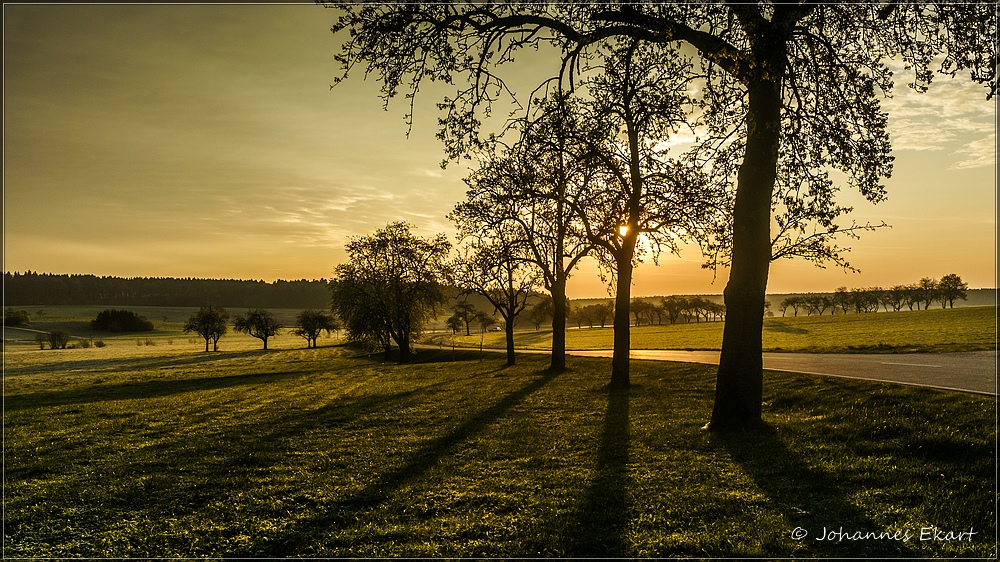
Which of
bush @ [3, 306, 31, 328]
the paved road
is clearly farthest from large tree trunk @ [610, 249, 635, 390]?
bush @ [3, 306, 31, 328]

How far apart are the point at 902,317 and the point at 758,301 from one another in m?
72.7

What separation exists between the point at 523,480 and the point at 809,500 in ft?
13.8

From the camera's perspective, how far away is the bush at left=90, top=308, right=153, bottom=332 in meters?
134

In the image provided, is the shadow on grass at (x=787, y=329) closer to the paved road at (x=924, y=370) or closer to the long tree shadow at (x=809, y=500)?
the paved road at (x=924, y=370)

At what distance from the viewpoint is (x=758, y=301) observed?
11102mm

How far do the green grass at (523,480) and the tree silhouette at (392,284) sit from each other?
37311 mm

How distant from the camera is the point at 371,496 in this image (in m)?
8.08

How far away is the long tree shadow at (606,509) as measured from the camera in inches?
232

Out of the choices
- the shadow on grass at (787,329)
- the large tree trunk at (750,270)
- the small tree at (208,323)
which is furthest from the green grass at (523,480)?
the small tree at (208,323)

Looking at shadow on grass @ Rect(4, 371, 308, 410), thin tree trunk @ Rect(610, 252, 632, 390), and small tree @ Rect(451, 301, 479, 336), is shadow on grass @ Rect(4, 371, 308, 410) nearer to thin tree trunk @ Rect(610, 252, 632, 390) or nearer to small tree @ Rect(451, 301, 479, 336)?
thin tree trunk @ Rect(610, 252, 632, 390)

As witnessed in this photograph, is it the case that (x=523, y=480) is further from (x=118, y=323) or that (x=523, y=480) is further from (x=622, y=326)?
(x=118, y=323)

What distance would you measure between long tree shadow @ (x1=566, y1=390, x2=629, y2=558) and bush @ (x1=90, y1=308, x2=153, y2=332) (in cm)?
15970

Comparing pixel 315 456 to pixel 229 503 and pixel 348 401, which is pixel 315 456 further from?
pixel 348 401

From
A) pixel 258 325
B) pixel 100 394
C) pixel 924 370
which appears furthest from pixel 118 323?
pixel 924 370
